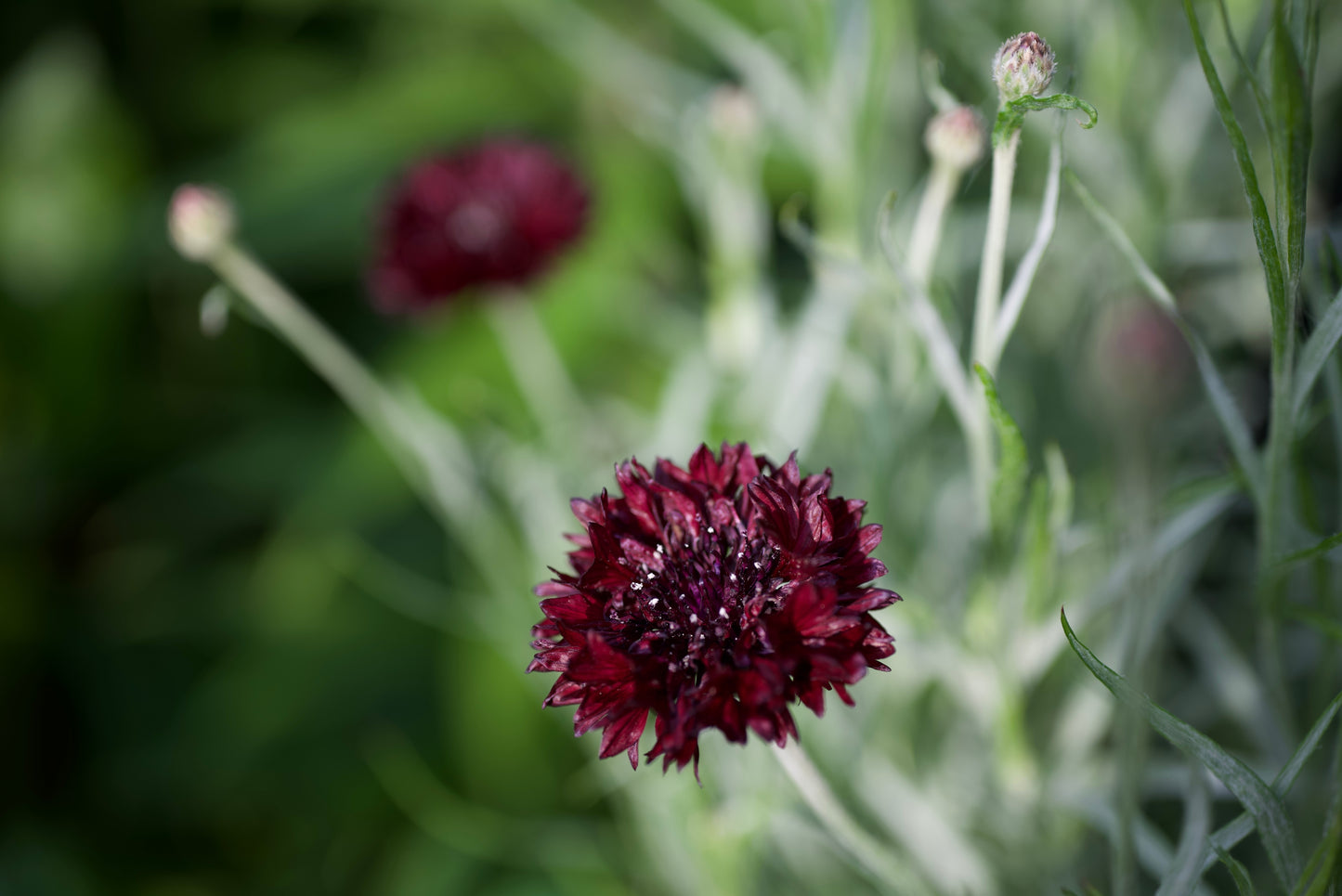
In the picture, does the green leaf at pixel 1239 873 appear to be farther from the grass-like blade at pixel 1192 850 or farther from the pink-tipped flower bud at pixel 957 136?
the pink-tipped flower bud at pixel 957 136

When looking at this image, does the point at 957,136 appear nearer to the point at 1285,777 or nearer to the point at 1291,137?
the point at 1291,137

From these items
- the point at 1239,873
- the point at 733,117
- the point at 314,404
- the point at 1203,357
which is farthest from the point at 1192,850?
the point at 314,404

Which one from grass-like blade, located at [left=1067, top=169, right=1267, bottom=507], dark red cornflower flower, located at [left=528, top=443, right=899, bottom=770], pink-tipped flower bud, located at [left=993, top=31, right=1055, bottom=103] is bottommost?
dark red cornflower flower, located at [left=528, top=443, right=899, bottom=770]

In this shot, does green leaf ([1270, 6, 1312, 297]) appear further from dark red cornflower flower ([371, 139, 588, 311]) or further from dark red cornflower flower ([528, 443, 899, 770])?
dark red cornflower flower ([371, 139, 588, 311])

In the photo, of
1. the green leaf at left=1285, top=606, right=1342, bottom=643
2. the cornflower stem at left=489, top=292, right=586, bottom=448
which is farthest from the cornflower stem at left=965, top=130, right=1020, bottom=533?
the cornflower stem at left=489, top=292, right=586, bottom=448

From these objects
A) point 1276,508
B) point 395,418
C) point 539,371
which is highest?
point 539,371

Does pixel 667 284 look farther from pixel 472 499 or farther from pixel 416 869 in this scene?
pixel 416 869

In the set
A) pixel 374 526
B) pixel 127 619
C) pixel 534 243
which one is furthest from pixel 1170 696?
pixel 127 619
